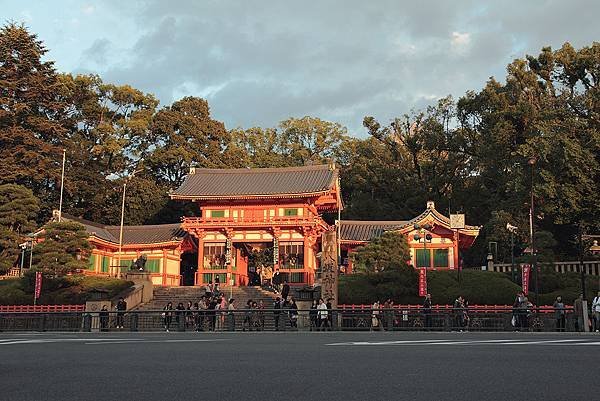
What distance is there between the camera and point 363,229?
47938mm

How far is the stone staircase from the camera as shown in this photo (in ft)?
123

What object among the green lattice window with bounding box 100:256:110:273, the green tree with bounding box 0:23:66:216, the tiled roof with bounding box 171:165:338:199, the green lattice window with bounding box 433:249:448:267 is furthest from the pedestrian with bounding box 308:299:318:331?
the green tree with bounding box 0:23:66:216

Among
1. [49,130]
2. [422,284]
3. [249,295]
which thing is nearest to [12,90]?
[49,130]

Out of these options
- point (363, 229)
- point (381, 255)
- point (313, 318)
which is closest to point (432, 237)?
point (363, 229)

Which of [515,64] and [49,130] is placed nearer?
[515,64]

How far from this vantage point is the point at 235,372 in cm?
760

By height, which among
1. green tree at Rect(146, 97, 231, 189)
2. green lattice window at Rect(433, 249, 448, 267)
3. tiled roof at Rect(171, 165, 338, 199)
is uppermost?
green tree at Rect(146, 97, 231, 189)

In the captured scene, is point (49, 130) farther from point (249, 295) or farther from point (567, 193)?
point (567, 193)

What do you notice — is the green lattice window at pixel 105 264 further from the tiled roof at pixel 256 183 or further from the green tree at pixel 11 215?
the tiled roof at pixel 256 183

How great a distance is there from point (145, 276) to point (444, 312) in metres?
23.6

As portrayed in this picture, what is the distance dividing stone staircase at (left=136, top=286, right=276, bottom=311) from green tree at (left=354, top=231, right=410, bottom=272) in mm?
5976

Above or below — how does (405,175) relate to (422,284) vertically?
above

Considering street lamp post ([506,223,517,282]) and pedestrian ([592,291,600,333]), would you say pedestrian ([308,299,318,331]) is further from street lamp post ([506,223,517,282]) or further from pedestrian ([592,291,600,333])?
street lamp post ([506,223,517,282])

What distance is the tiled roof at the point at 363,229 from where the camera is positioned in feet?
154
